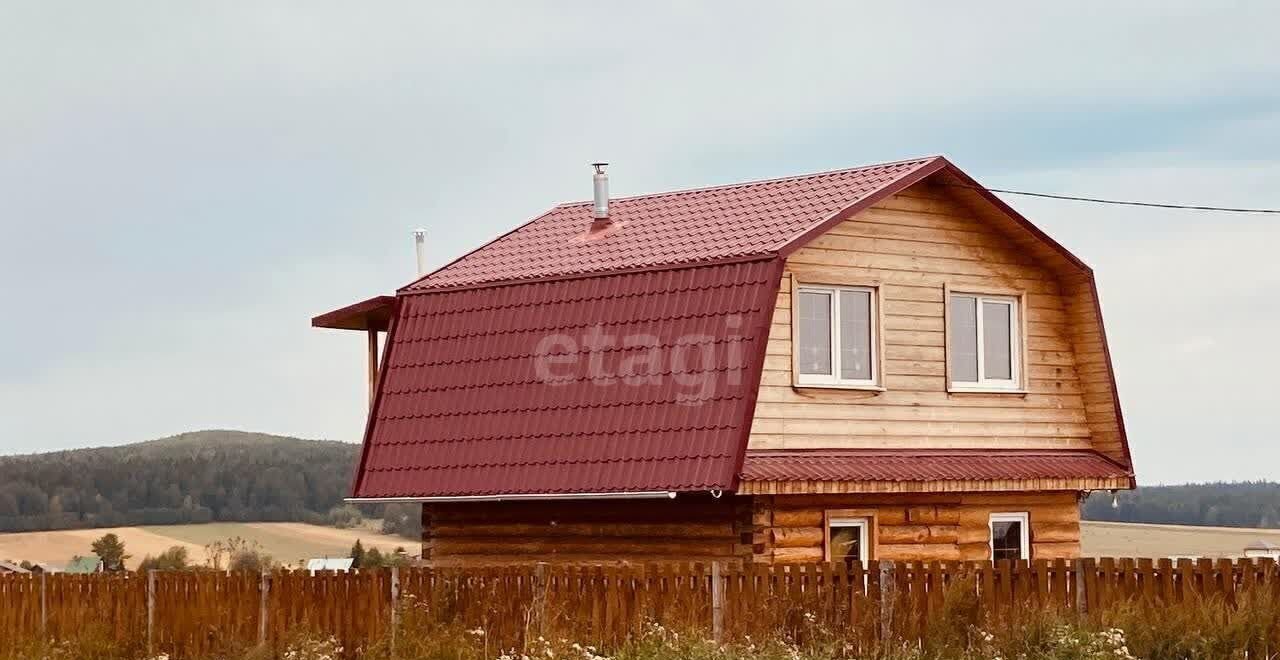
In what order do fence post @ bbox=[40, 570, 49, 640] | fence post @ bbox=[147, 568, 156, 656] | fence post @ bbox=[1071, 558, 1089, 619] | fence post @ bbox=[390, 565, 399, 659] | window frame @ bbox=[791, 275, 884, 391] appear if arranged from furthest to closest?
fence post @ bbox=[40, 570, 49, 640], window frame @ bbox=[791, 275, 884, 391], fence post @ bbox=[147, 568, 156, 656], fence post @ bbox=[390, 565, 399, 659], fence post @ bbox=[1071, 558, 1089, 619]

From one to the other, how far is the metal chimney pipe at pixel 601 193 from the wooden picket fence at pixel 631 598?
7963 mm

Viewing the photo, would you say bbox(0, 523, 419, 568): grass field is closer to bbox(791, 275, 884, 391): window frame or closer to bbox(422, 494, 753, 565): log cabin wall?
bbox(422, 494, 753, 565): log cabin wall

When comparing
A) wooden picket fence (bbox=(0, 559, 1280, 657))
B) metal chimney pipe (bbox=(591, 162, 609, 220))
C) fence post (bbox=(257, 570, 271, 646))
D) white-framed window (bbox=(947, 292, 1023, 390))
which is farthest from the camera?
metal chimney pipe (bbox=(591, 162, 609, 220))

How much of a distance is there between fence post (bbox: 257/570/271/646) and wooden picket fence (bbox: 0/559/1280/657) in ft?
0.06

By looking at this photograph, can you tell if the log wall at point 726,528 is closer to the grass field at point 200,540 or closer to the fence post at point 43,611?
the fence post at point 43,611

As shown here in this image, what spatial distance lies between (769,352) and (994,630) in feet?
22.6

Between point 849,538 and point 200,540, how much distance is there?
53.8 m

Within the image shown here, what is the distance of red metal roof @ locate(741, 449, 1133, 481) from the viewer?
75.6ft

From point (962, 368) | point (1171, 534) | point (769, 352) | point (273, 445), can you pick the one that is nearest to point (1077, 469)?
point (962, 368)

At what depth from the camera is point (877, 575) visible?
1870 cm

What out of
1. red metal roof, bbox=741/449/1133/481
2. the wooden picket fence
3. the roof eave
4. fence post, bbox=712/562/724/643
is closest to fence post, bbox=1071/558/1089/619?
the wooden picket fence

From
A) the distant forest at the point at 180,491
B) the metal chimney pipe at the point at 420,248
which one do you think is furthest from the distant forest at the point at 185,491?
the metal chimney pipe at the point at 420,248

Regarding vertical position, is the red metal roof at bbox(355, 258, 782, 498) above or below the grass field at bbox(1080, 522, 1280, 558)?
above

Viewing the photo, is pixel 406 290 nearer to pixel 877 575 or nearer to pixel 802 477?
pixel 802 477
